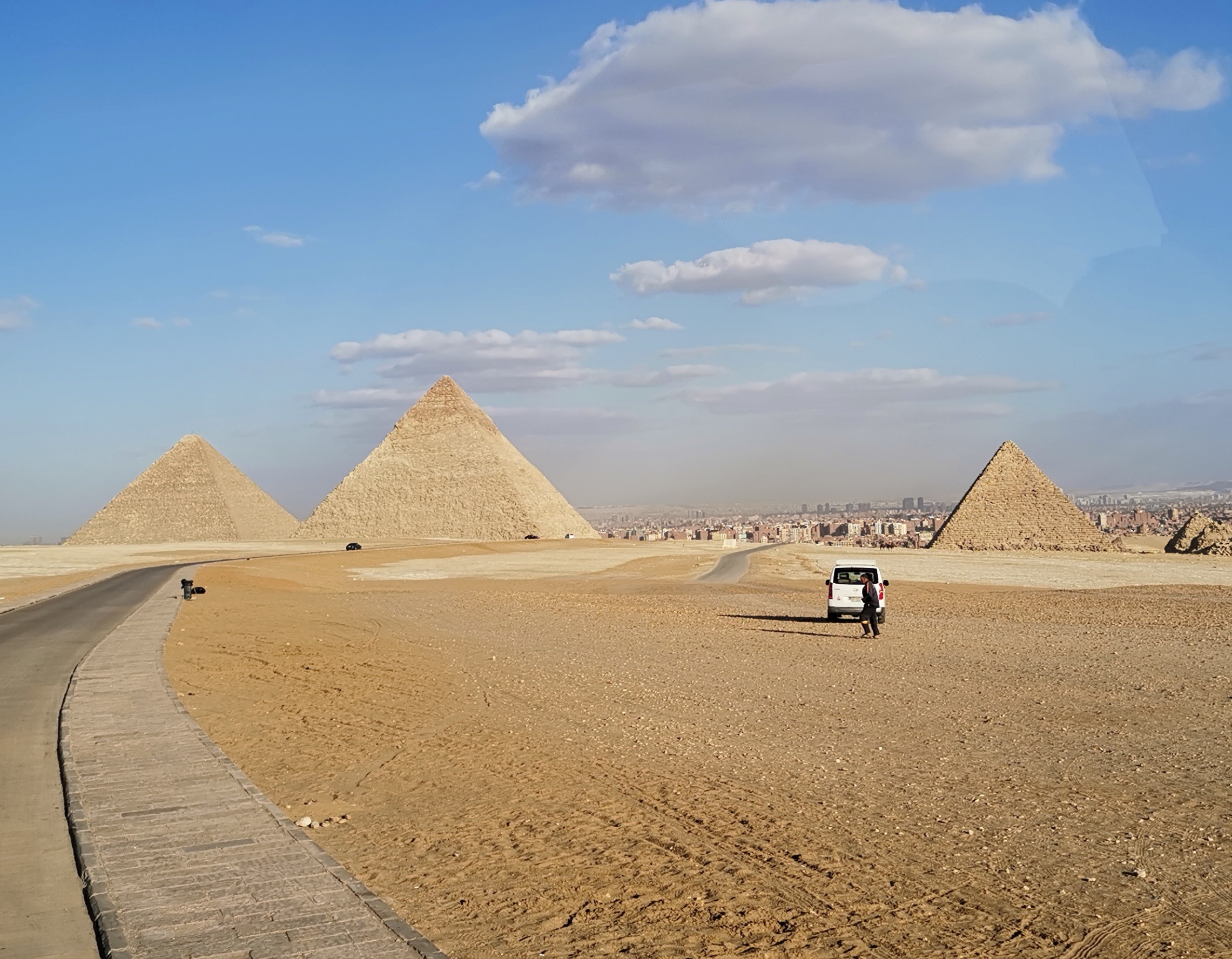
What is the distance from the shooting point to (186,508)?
123m

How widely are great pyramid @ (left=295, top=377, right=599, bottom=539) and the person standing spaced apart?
102 meters

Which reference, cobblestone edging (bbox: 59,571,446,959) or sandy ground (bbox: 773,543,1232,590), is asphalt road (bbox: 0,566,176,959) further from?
sandy ground (bbox: 773,543,1232,590)

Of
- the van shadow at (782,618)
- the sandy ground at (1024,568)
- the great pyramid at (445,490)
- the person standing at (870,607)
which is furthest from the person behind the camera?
the great pyramid at (445,490)

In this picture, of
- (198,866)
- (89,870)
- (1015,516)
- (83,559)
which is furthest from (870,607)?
(1015,516)

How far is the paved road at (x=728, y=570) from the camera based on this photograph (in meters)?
44.1

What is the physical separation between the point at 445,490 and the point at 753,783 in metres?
125

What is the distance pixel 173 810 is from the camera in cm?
727

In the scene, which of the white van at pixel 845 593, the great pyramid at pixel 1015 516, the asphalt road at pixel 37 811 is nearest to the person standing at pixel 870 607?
the white van at pixel 845 593

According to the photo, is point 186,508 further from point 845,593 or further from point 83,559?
point 845,593

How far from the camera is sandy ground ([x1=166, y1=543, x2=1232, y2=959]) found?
570cm

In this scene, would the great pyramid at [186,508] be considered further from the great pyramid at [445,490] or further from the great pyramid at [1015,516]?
the great pyramid at [1015,516]

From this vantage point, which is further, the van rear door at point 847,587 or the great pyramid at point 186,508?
the great pyramid at point 186,508

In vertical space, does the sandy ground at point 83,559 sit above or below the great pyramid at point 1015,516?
below

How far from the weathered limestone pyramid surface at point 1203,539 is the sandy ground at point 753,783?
61556 mm
